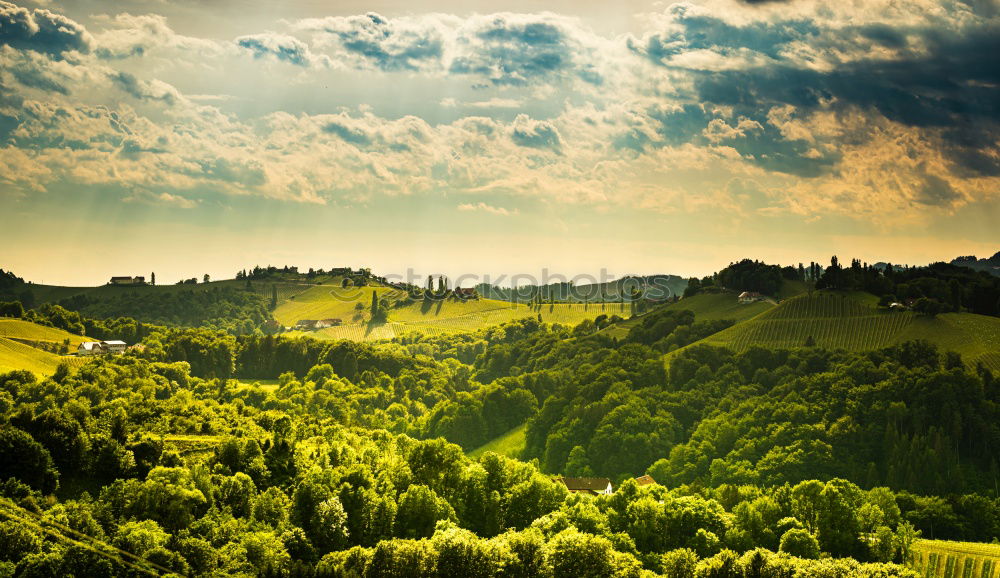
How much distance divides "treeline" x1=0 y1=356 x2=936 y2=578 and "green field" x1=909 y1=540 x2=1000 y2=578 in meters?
2.77

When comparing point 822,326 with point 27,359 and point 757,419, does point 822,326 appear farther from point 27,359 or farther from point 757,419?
point 27,359

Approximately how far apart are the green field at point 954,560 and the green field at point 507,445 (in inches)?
3521

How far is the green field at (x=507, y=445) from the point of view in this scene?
174 m

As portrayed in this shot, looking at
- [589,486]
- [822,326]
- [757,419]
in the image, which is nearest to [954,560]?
[589,486]

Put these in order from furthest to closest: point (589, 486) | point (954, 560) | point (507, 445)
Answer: point (507, 445) < point (589, 486) < point (954, 560)

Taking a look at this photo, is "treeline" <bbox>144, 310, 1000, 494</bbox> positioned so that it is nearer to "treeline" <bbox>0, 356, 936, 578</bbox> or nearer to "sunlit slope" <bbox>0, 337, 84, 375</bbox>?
"treeline" <bbox>0, 356, 936, 578</bbox>

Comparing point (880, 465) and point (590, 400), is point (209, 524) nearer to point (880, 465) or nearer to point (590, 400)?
point (880, 465)

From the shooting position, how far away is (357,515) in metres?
79.2

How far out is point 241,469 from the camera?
87438 millimetres

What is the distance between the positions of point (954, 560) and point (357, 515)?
62521mm

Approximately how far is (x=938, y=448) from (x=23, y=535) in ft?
393

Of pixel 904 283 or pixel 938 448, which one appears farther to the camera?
pixel 904 283

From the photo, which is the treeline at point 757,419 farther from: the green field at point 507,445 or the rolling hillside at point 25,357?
the rolling hillside at point 25,357

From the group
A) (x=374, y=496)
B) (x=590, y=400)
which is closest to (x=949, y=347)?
(x=590, y=400)
